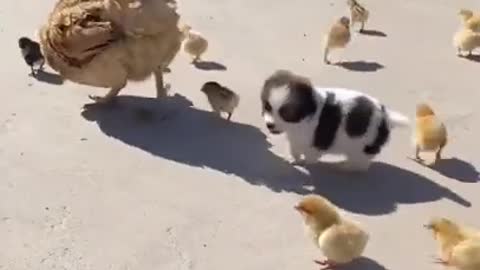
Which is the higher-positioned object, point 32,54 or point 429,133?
point 429,133

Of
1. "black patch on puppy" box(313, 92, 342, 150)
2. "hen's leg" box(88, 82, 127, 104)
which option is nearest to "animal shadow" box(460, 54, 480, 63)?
"black patch on puppy" box(313, 92, 342, 150)

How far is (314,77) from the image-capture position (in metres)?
5.50

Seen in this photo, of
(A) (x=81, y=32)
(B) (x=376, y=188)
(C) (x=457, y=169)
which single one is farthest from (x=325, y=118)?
(A) (x=81, y=32)

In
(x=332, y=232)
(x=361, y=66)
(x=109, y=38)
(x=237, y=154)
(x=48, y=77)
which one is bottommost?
(x=48, y=77)

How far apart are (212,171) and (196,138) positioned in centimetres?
35

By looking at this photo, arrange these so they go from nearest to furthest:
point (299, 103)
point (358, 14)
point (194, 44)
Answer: point (299, 103) → point (194, 44) → point (358, 14)

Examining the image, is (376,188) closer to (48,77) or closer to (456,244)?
(456,244)

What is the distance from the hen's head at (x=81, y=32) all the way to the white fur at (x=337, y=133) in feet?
2.96

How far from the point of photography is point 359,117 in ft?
14.2

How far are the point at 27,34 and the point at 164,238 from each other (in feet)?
7.48

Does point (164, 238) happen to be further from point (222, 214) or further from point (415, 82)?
point (415, 82)

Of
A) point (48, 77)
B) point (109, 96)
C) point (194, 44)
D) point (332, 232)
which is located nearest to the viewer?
point (332, 232)

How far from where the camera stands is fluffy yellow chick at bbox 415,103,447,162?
4.50 m

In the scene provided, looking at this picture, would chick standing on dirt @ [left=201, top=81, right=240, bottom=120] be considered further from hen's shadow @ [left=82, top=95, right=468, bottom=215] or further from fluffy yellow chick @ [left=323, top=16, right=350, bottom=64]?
fluffy yellow chick @ [left=323, top=16, right=350, bottom=64]
